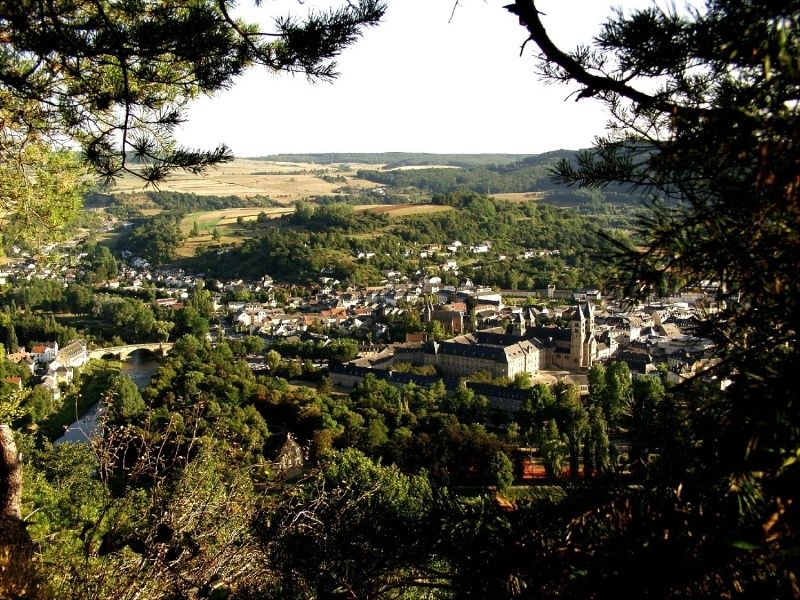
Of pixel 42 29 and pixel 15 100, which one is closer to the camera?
pixel 42 29

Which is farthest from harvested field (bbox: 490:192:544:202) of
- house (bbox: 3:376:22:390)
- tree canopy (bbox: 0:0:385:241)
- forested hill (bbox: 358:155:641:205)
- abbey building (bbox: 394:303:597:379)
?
tree canopy (bbox: 0:0:385:241)

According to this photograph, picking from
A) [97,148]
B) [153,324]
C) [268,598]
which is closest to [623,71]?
[268,598]

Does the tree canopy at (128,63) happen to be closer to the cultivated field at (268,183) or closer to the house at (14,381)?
the house at (14,381)

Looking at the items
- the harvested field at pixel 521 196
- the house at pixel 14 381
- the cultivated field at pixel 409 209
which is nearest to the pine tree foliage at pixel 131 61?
the house at pixel 14 381

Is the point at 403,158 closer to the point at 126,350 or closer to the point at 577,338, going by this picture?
the point at 126,350

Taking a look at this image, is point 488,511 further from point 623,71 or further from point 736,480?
point 623,71

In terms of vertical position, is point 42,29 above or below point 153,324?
above

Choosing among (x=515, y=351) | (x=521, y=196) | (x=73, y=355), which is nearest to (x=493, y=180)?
(x=521, y=196)
